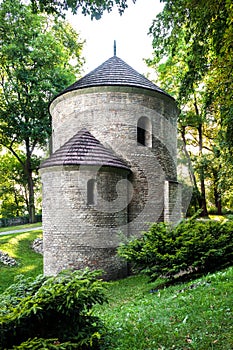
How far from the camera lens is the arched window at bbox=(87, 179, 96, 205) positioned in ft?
36.5

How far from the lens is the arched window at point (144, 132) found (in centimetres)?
1341

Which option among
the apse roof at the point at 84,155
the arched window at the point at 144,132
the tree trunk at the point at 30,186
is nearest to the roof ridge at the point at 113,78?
the arched window at the point at 144,132

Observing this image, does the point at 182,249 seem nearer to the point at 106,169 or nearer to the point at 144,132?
the point at 106,169

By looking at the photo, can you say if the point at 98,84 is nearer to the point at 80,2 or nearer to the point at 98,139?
the point at 98,139

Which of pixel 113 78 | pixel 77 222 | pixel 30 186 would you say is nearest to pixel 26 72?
pixel 30 186

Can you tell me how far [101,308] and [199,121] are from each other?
2097 centimetres

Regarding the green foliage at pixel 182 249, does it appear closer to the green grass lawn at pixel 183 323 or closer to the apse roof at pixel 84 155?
the green grass lawn at pixel 183 323

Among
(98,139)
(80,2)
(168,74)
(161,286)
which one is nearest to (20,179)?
(168,74)

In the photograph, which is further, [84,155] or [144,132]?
[144,132]

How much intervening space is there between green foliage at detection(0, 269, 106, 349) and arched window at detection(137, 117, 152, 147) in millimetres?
10196

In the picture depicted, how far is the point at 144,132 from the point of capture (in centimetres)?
1362

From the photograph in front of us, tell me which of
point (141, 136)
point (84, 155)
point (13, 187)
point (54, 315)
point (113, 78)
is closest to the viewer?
point (54, 315)

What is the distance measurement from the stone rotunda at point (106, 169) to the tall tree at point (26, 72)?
7349mm

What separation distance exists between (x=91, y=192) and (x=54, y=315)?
25.1ft
